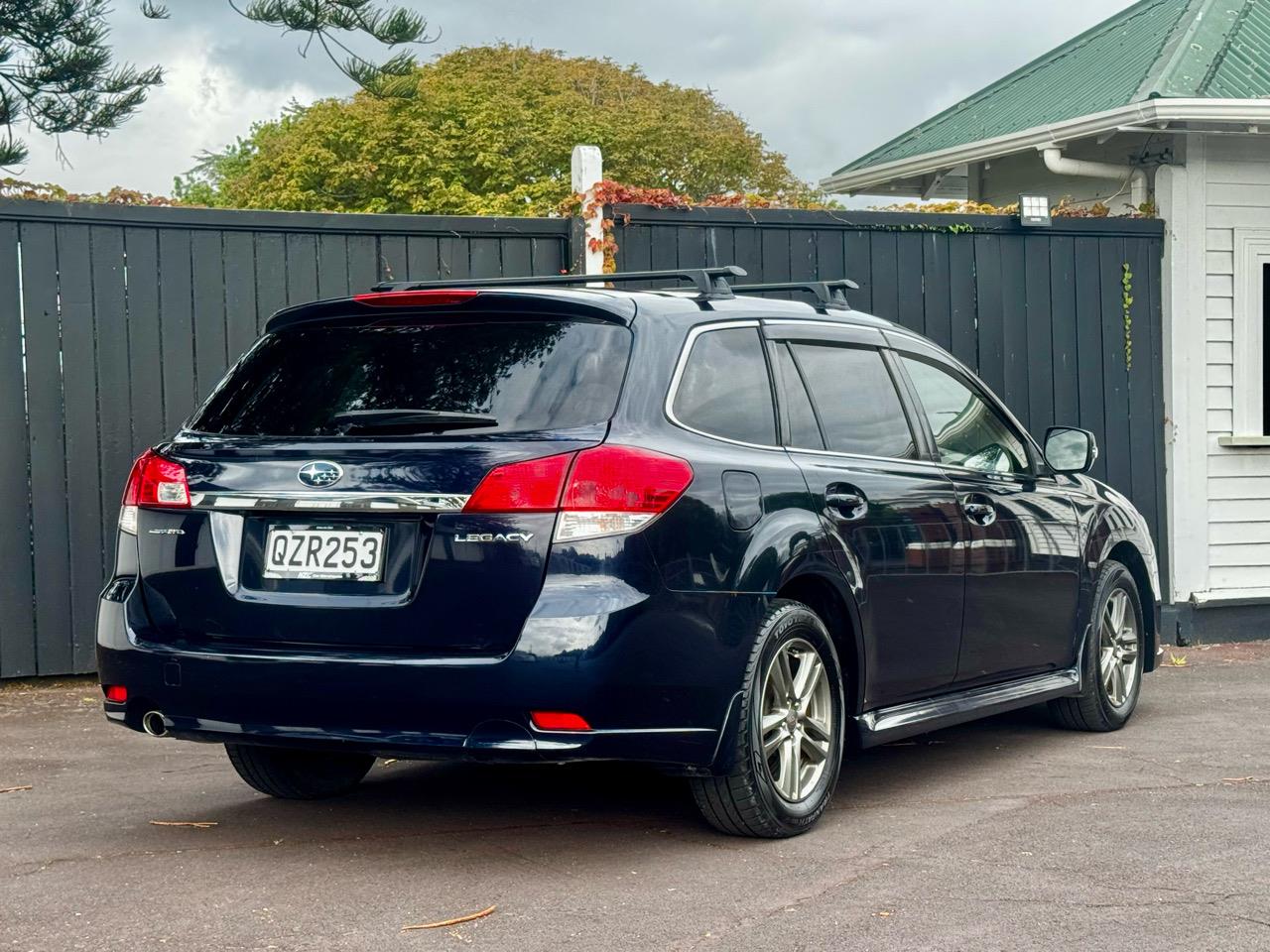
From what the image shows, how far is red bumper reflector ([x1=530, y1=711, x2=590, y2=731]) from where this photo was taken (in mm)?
4680

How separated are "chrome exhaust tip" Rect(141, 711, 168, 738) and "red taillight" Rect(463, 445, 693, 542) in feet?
3.83

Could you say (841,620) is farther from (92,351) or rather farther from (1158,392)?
(1158,392)

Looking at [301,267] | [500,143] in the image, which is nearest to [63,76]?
[301,267]

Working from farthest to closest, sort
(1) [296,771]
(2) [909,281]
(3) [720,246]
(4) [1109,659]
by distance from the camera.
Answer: (2) [909,281]
(3) [720,246]
(4) [1109,659]
(1) [296,771]

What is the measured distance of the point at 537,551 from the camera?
4691mm

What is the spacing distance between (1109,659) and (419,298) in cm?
383

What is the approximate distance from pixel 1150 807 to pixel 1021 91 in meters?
9.95

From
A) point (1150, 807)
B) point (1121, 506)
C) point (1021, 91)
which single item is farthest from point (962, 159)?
point (1150, 807)

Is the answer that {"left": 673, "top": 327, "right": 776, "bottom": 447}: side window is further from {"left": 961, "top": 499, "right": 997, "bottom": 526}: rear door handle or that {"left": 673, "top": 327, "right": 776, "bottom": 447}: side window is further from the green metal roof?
the green metal roof

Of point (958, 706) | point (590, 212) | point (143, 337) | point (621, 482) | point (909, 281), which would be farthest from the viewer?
point (909, 281)

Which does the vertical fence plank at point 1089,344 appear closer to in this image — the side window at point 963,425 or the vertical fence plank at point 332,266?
the side window at point 963,425

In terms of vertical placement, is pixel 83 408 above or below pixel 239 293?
below

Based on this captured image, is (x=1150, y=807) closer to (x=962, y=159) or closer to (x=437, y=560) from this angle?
(x=437, y=560)

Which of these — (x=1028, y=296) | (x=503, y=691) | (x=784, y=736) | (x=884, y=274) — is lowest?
(x=784, y=736)
